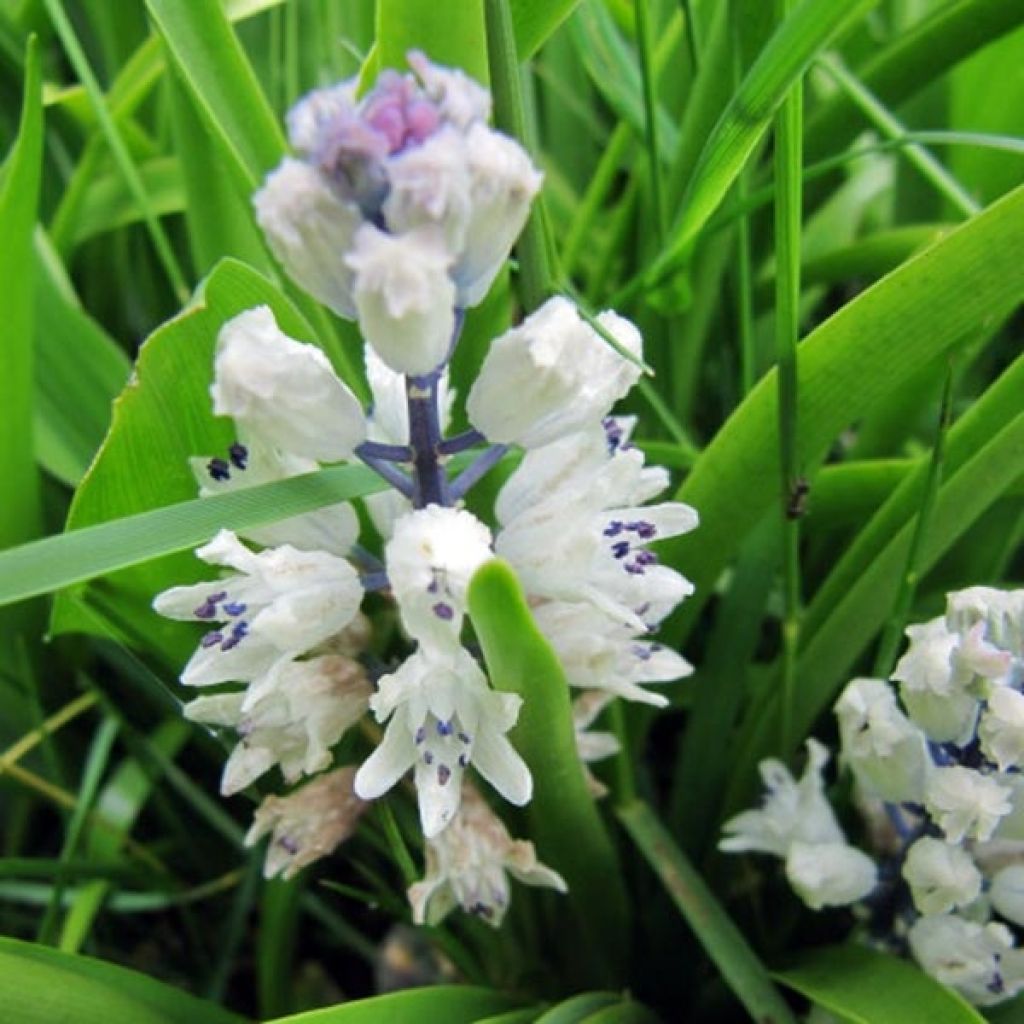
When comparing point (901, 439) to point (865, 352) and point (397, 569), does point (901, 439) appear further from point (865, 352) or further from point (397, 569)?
point (397, 569)

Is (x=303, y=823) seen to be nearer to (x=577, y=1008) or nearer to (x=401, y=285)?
(x=577, y=1008)

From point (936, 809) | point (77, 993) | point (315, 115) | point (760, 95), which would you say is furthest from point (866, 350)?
point (77, 993)

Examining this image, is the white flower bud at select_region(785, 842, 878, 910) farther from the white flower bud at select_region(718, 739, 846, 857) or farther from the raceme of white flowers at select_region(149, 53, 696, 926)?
the raceme of white flowers at select_region(149, 53, 696, 926)

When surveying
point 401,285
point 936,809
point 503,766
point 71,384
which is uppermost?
point 401,285

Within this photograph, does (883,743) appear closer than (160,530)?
No

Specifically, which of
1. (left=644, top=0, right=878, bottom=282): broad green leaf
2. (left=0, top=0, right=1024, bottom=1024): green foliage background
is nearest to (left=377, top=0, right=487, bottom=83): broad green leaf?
(left=0, top=0, right=1024, bottom=1024): green foliage background

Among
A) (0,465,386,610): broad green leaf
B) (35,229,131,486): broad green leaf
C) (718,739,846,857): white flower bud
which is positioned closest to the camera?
(0,465,386,610): broad green leaf
